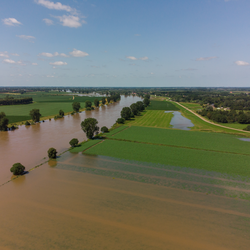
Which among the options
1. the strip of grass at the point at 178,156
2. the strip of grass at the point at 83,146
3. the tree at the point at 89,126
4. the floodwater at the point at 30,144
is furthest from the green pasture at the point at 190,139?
the floodwater at the point at 30,144

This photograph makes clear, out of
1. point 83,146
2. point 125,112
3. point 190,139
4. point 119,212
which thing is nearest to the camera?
point 119,212

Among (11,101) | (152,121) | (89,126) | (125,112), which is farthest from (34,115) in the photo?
(11,101)

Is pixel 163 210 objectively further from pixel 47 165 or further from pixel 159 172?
pixel 47 165

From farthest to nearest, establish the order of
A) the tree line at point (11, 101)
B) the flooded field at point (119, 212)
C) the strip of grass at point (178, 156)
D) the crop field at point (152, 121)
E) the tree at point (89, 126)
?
the tree line at point (11, 101) → the crop field at point (152, 121) → the tree at point (89, 126) → the strip of grass at point (178, 156) → the flooded field at point (119, 212)

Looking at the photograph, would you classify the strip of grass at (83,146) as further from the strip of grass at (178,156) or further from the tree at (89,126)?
the tree at (89,126)

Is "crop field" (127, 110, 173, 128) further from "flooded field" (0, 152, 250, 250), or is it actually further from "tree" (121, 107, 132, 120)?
"flooded field" (0, 152, 250, 250)

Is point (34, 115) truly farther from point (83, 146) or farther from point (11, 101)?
point (11, 101)
